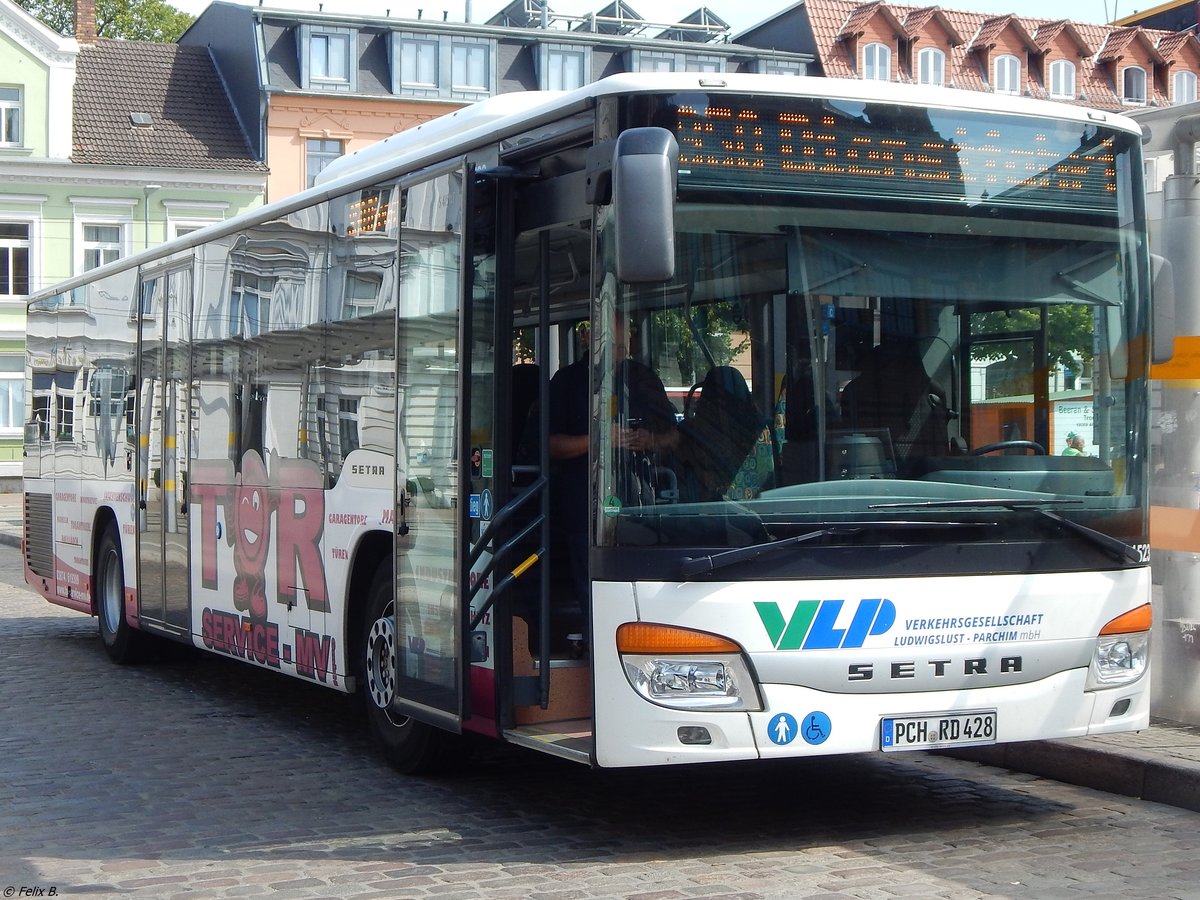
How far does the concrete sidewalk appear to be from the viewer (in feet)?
24.4

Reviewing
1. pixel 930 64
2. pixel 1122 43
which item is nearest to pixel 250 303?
pixel 930 64

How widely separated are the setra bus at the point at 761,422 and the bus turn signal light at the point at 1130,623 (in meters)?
0.02

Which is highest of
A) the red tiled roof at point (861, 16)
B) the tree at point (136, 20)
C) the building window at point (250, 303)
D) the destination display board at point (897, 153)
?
the tree at point (136, 20)

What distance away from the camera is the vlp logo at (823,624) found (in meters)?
6.24

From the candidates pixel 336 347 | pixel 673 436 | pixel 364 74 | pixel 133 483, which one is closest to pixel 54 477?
pixel 133 483

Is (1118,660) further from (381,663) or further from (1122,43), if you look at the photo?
(1122,43)

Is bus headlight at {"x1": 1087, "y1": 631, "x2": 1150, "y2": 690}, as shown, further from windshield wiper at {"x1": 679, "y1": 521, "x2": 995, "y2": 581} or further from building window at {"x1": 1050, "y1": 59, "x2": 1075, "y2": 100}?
building window at {"x1": 1050, "y1": 59, "x2": 1075, "y2": 100}

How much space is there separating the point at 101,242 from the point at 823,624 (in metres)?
44.0

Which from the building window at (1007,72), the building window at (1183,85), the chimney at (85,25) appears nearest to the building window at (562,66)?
the chimney at (85,25)

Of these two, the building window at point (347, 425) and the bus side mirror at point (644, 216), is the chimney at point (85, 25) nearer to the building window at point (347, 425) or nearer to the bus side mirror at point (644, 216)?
the building window at point (347, 425)

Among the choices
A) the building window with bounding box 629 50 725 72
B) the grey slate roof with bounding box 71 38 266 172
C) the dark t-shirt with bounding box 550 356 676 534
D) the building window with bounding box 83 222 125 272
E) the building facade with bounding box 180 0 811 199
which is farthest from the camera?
the building window with bounding box 629 50 725 72

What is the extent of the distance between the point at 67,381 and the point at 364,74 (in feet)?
125

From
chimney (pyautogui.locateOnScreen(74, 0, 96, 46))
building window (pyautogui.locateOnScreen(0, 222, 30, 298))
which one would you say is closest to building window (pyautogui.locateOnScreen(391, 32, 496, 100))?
chimney (pyautogui.locateOnScreen(74, 0, 96, 46))

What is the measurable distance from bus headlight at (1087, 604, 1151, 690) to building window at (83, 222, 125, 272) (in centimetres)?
Answer: 4320
